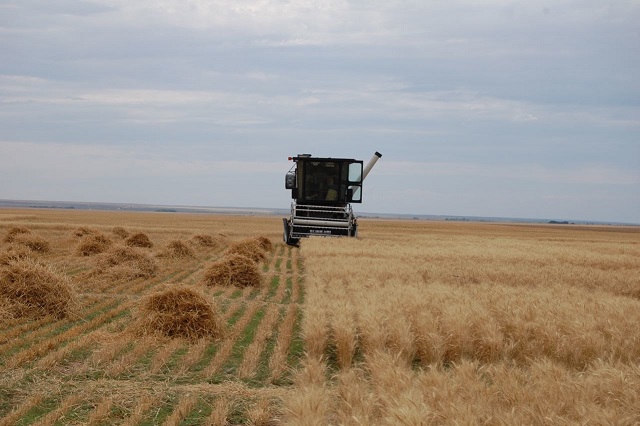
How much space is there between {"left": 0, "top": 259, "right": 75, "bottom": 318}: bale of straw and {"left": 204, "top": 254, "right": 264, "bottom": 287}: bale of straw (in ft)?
14.5

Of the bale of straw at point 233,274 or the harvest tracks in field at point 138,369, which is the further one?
the bale of straw at point 233,274

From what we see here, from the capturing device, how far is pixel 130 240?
23031mm

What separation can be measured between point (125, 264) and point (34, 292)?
5.35 m

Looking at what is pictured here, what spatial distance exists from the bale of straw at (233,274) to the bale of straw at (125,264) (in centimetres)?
173

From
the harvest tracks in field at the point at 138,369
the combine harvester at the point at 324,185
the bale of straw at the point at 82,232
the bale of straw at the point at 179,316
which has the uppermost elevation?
the combine harvester at the point at 324,185

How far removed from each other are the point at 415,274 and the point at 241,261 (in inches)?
165

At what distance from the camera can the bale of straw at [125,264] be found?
1500 centimetres

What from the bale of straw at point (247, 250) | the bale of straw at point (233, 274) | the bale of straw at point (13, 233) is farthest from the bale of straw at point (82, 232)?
the bale of straw at point (233, 274)

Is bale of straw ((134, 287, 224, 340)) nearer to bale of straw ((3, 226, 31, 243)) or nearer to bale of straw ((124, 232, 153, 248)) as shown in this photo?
bale of straw ((124, 232, 153, 248))

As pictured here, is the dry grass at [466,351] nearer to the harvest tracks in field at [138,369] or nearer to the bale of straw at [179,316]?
the harvest tracks in field at [138,369]

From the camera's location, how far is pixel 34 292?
10.3 meters

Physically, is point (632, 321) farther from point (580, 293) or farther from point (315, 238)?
point (315, 238)

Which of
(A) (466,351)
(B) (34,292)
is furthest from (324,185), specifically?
(A) (466,351)

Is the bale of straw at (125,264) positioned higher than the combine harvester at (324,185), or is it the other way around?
the combine harvester at (324,185)
